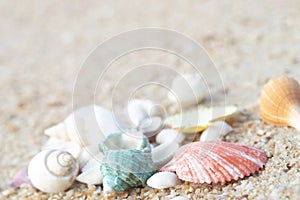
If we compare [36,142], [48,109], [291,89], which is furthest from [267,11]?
[36,142]

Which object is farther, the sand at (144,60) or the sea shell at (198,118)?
the sea shell at (198,118)

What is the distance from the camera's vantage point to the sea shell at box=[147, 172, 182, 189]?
1836 mm

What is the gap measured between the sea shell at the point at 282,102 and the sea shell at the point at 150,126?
56 cm

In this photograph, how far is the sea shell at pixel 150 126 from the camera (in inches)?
87.1

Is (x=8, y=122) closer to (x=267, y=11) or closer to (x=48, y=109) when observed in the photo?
(x=48, y=109)

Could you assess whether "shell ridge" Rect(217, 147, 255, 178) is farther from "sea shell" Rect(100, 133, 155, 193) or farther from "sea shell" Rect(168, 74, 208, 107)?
"sea shell" Rect(168, 74, 208, 107)

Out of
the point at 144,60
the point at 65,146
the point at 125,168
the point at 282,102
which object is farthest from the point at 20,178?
the point at 144,60

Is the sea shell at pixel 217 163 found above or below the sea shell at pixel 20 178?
below

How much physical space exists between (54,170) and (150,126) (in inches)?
22.0

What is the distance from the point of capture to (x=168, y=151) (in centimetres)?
206

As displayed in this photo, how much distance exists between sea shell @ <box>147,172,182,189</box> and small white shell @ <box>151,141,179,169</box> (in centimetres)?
11

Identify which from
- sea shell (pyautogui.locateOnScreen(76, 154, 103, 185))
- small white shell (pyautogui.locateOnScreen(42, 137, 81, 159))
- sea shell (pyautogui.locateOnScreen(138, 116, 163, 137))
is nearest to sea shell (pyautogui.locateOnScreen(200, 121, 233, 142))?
sea shell (pyautogui.locateOnScreen(138, 116, 163, 137))

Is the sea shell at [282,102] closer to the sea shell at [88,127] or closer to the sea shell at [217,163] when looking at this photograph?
the sea shell at [217,163]

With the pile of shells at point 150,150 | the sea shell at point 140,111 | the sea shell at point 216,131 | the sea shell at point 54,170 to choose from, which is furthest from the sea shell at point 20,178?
the sea shell at point 216,131
